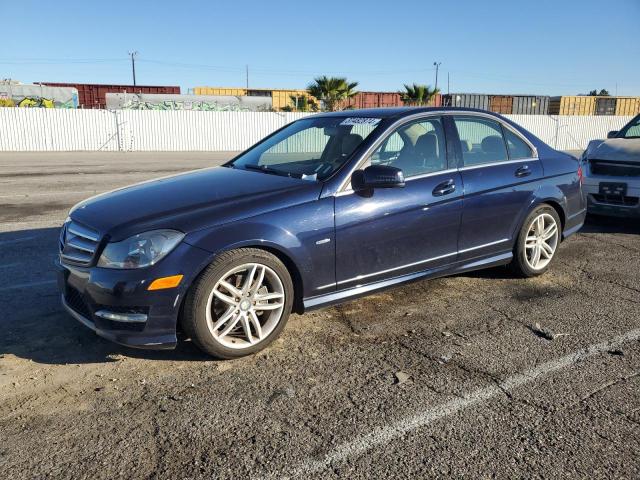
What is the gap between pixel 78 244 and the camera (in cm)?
346

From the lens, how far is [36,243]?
6.31m

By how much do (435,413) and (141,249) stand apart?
192 centimetres

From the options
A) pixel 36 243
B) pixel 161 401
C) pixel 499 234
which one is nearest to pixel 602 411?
A: pixel 499 234

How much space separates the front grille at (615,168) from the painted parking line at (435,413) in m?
4.21

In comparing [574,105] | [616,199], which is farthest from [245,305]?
[574,105]

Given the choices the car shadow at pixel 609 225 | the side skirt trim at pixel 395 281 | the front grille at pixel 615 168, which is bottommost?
the car shadow at pixel 609 225

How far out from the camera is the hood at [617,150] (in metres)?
7.16

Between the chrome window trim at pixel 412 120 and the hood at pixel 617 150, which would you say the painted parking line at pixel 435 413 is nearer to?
the chrome window trim at pixel 412 120

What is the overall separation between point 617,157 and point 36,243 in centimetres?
762

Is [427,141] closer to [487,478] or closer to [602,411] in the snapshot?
[602,411]

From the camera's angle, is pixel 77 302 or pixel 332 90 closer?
pixel 77 302

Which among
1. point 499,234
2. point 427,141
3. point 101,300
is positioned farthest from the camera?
point 499,234

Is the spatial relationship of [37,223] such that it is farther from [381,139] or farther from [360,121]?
[381,139]

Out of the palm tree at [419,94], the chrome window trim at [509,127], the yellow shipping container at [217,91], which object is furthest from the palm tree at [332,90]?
the chrome window trim at [509,127]
